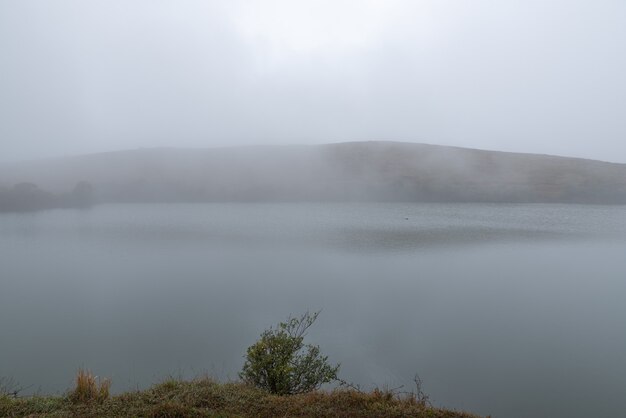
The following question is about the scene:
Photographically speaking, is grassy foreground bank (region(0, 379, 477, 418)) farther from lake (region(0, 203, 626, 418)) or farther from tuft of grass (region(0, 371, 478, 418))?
lake (region(0, 203, 626, 418))

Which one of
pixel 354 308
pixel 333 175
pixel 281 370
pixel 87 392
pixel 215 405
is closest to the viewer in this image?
pixel 215 405

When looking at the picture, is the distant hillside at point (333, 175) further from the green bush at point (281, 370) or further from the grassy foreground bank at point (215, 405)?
the grassy foreground bank at point (215, 405)

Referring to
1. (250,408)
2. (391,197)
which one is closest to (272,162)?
(391,197)

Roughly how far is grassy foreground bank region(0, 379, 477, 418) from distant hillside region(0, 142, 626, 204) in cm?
5203

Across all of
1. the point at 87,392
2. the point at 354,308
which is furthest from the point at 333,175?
the point at 87,392

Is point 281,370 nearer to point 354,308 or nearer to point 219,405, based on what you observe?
point 219,405

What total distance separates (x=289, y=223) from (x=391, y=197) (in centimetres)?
2472

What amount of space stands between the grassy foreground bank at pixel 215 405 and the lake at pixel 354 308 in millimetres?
2927

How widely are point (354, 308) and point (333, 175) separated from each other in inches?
1968

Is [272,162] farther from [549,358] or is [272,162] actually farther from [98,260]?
[549,358]

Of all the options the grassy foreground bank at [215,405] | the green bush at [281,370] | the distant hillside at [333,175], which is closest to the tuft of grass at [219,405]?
the grassy foreground bank at [215,405]

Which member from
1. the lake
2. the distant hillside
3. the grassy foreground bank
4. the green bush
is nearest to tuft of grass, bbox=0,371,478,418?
the grassy foreground bank

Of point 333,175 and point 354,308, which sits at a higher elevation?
point 333,175

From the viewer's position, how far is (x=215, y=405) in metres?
5.25
